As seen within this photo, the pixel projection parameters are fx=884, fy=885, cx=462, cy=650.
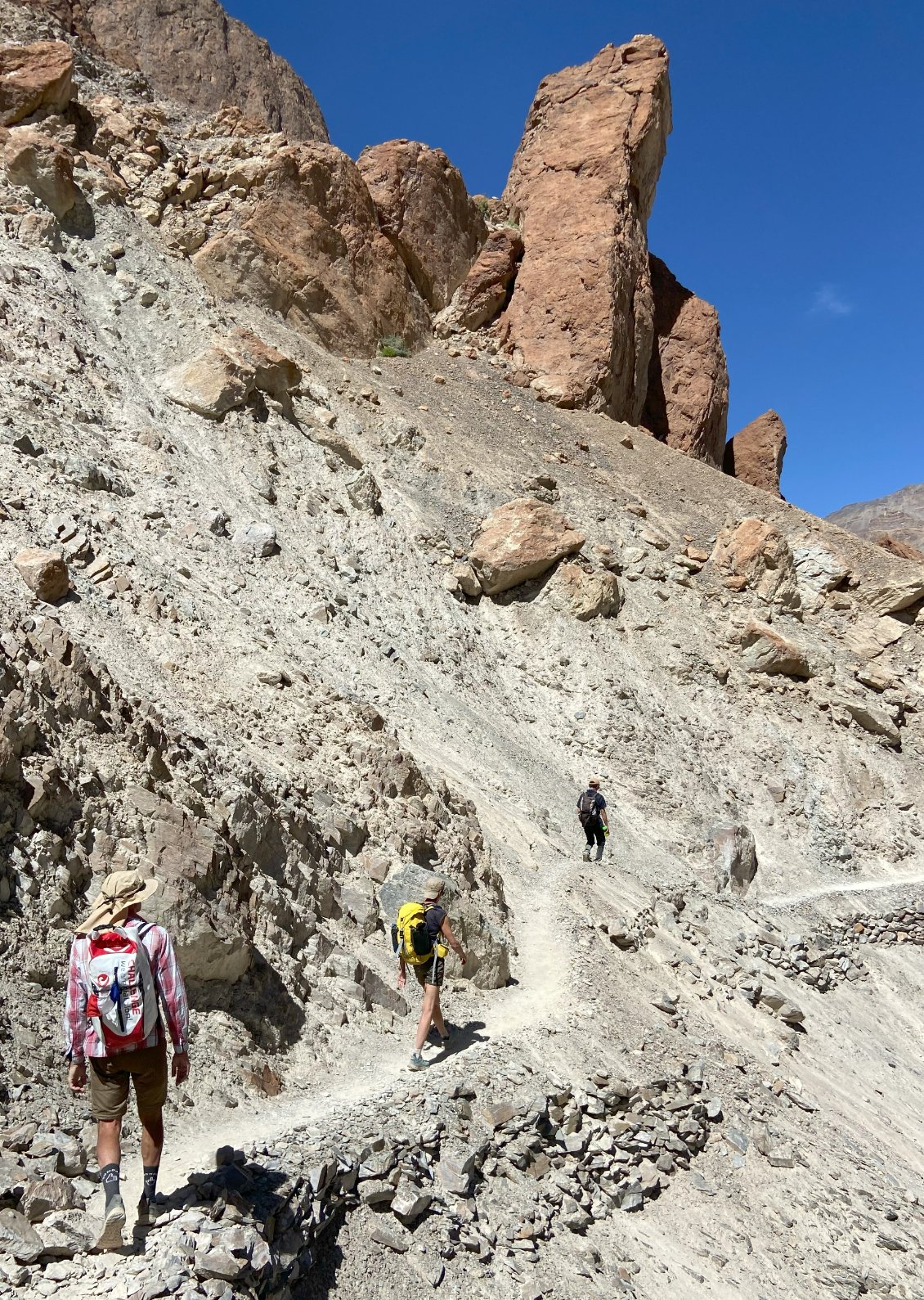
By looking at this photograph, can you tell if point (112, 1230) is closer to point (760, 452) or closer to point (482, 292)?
point (482, 292)

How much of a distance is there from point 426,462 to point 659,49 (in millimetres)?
18119

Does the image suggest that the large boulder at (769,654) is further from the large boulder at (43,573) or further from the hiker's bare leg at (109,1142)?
the hiker's bare leg at (109,1142)

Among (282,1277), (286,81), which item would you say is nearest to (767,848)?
(282,1277)

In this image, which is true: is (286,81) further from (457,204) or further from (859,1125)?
(859,1125)

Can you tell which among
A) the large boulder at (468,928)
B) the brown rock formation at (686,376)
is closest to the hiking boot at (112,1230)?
the large boulder at (468,928)

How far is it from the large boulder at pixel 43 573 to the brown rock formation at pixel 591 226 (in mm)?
16956

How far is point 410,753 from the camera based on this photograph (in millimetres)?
12000

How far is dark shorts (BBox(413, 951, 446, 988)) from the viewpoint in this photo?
661 centimetres

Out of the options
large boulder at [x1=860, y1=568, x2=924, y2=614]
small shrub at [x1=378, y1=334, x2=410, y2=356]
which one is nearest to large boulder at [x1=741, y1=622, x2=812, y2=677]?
large boulder at [x1=860, y1=568, x2=924, y2=614]

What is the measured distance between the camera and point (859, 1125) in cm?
842

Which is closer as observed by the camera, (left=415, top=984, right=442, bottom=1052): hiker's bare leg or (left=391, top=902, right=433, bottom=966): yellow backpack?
(left=415, top=984, right=442, bottom=1052): hiker's bare leg

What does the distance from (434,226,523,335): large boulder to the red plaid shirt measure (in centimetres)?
2413

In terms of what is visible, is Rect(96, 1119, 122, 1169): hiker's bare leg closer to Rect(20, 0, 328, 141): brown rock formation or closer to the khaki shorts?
the khaki shorts

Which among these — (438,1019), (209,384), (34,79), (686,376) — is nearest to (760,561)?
(686,376)
